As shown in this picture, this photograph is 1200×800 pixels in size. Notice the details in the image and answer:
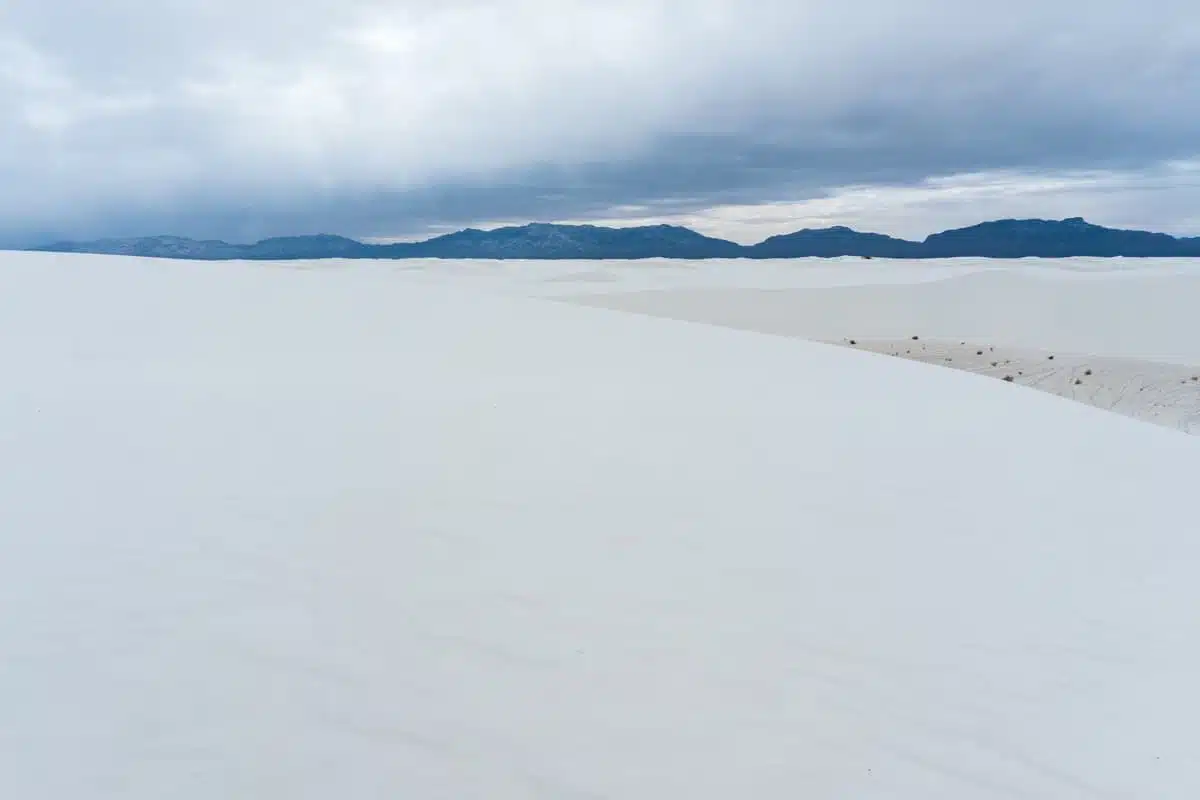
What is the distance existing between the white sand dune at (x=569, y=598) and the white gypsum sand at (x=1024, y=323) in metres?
7.99

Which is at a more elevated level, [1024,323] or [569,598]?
[1024,323]

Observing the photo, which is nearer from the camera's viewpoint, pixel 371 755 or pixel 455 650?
pixel 371 755

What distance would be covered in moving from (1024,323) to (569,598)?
866 inches

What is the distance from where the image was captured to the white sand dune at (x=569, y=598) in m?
2.83

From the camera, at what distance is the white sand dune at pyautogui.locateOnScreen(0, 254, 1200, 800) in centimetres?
283

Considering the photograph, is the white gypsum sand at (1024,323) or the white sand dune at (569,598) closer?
the white sand dune at (569,598)

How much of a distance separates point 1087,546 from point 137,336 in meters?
10.1

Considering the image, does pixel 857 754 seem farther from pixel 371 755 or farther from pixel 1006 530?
pixel 1006 530

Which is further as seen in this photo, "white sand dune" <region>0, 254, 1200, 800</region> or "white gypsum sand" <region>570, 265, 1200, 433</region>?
"white gypsum sand" <region>570, 265, 1200, 433</region>

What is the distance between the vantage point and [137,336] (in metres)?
9.93

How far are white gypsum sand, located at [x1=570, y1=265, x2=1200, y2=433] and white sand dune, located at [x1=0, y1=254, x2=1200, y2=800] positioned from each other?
315 inches

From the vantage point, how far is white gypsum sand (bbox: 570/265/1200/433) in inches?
588

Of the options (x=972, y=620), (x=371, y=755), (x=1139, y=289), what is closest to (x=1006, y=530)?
(x=972, y=620)

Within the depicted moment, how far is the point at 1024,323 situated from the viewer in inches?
873
